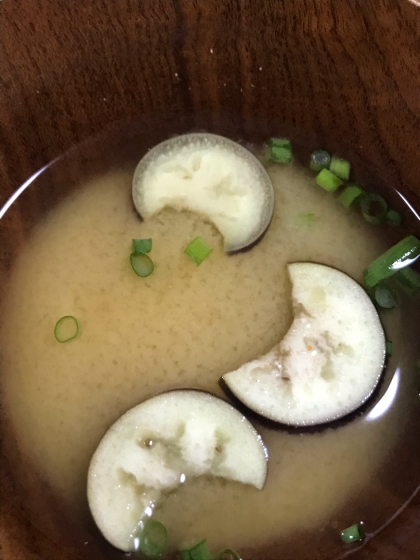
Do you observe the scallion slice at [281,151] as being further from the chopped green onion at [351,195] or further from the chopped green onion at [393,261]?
the chopped green onion at [393,261]

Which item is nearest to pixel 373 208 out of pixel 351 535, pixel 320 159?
pixel 320 159

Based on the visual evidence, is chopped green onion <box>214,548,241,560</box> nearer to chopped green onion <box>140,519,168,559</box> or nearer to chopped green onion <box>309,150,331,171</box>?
chopped green onion <box>140,519,168,559</box>

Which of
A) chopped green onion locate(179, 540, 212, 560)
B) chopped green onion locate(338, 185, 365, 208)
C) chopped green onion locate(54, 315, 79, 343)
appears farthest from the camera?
→ chopped green onion locate(338, 185, 365, 208)

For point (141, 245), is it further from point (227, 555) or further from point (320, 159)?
point (227, 555)

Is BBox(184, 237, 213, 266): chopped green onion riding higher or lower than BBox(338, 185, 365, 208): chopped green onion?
lower

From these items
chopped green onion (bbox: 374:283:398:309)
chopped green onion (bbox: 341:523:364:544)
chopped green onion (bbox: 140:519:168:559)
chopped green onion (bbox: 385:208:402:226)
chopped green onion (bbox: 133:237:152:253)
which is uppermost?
chopped green onion (bbox: 385:208:402:226)

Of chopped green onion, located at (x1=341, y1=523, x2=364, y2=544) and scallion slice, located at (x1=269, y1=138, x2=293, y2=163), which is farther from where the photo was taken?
scallion slice, located at (x1=269, y1=138, x2=293, y2=163)

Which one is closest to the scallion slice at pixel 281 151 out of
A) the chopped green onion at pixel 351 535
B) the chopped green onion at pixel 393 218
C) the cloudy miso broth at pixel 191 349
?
the cloudy miso broth at pixel 191 349

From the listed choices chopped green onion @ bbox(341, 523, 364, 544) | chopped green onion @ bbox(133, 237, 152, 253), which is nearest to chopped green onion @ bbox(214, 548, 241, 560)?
chopped green onion @ bbox(341, 523, 364, 544)
